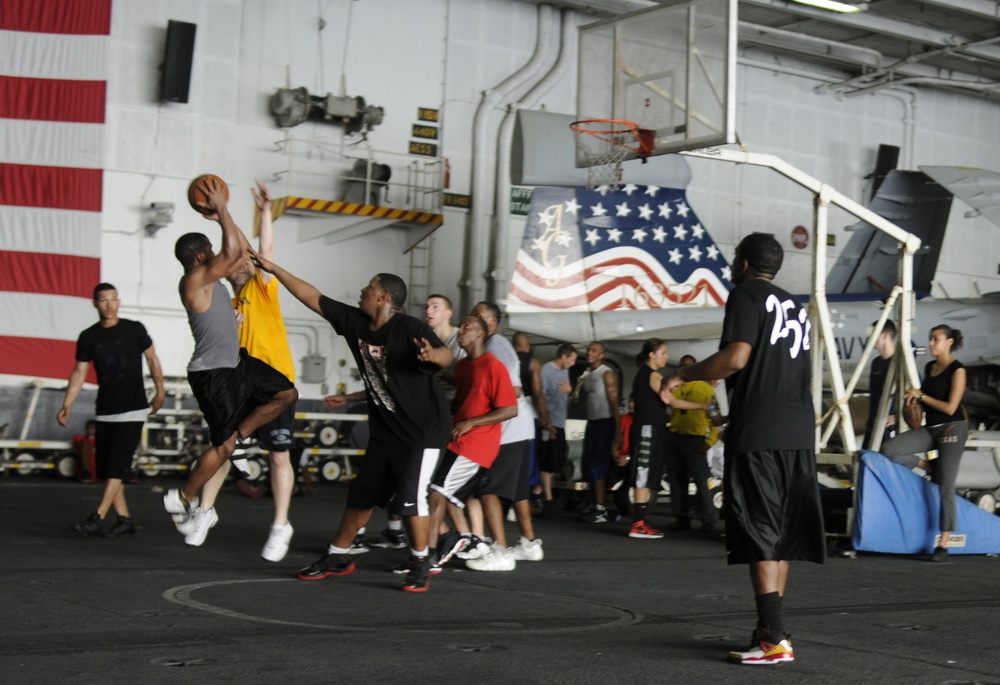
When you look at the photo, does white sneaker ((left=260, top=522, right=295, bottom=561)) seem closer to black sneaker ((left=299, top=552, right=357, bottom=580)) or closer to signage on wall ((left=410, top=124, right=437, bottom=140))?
black sneaker ((left=299, top=552, right=357, bottom=580))

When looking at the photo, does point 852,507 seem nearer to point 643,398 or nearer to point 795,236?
point 643,398

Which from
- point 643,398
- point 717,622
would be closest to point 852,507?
point 643,398

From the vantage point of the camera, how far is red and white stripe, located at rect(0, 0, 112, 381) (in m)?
14.8

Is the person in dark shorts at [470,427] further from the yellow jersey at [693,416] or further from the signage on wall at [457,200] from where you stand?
the signage on wall at [457,200]

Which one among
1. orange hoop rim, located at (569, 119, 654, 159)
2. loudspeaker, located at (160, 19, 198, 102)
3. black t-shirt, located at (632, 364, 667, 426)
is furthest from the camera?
loudspeaker, located at (160, 19, 198, 102)

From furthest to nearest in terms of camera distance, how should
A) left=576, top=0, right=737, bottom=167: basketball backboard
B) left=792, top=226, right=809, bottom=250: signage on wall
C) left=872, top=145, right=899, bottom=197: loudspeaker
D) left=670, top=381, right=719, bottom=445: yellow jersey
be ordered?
left=872, top=145, right=899, bottom=197: loudspeaker → left=792, top=226, right=809, bottom=250: signage on wall → left=670, top=381, right=719, bottom=445: yellow jersey → left=576, top=0, right=737, bottom=167: basketball backboard

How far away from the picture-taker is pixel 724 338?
14.3 feet

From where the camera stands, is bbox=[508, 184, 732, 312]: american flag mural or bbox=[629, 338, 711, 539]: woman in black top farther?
bbox=[508, 184, 732, 312]: american flag mural

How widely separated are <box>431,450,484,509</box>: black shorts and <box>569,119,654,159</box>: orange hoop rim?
432 cm

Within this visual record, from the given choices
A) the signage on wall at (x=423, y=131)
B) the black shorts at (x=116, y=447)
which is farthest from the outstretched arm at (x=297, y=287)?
the signage on wall at (x=423, y=131)

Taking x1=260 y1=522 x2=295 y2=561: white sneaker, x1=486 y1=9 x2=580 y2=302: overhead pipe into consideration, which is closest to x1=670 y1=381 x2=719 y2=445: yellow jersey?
x1=260 y1=522 x2=295 y2=561: white sneaker

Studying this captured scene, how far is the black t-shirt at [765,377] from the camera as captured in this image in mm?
4348

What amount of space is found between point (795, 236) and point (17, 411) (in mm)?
14132

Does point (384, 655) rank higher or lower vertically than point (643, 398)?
lower
